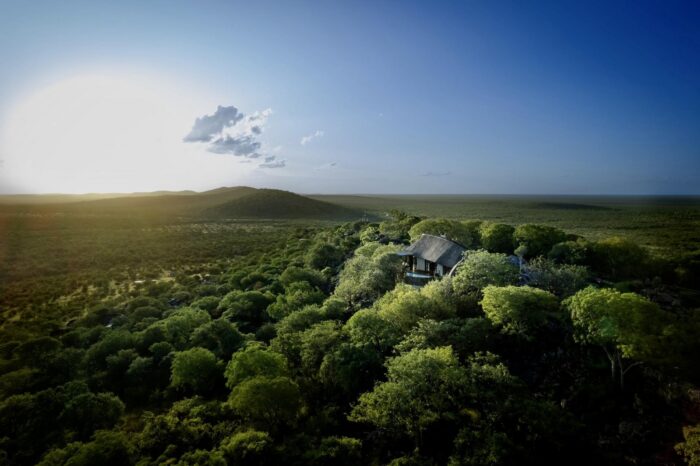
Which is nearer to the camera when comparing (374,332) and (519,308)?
(519,308)

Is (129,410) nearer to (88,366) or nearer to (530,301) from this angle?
(88,366)

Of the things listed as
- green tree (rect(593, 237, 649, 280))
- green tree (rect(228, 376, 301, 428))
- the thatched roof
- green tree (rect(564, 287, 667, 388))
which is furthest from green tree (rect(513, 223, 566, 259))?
green tree (rect(228, 376, 301, 428))

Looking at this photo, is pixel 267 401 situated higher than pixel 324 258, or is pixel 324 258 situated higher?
pixel 324 258

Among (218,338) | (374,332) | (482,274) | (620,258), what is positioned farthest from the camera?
(620,258)

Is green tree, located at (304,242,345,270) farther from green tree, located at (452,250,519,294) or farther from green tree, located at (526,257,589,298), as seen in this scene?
green tree, located at (526,257,589,298)

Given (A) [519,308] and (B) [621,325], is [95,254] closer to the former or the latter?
(A) [519,308]

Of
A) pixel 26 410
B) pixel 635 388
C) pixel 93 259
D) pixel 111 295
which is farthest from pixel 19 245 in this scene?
pixel 635 388

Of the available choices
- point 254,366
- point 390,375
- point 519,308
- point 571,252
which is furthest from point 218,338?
point 571,252

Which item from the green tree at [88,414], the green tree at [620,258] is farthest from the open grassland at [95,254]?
the green tree at [620,258]
